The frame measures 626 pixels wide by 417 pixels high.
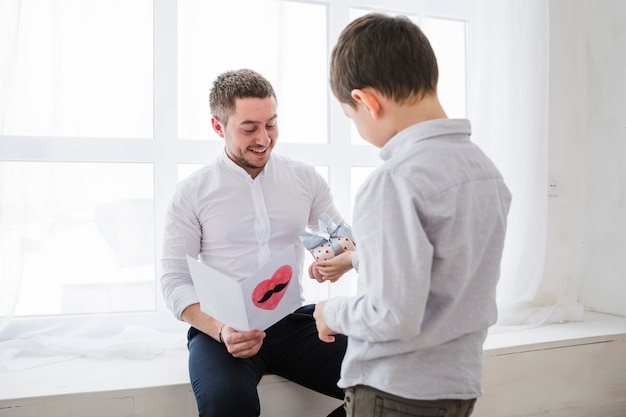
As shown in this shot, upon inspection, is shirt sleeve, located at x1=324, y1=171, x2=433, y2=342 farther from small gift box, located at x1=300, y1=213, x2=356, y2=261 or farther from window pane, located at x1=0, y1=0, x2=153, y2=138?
window pane, located at x1=0, y1=0, x2=153, y2=138

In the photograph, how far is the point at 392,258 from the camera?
0.84 metres

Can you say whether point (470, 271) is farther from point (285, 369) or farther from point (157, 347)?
point (157, 347)

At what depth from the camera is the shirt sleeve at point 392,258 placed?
0.83 meters

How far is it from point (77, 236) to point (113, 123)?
16.5 inches

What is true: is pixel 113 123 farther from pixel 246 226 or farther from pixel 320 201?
pixel 320 201

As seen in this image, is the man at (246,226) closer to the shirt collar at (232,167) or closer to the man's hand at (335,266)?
the shirt collar at (232,167)

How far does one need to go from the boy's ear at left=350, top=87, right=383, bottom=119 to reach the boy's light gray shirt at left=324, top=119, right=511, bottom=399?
0.20ft

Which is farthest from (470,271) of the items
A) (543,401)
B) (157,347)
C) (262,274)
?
(543,401)

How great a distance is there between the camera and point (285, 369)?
1.53 meters

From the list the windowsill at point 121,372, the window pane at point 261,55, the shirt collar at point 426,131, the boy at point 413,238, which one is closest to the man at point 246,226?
the windowsill at point 121,372

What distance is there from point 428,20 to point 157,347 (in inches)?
65.8

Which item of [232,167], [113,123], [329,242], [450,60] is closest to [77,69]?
[113,123]

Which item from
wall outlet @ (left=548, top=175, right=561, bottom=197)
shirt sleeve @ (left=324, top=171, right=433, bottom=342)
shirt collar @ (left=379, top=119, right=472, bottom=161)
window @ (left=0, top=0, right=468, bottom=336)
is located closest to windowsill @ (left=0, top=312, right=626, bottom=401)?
window @ (left=0, top=0, right=468, bottom=336)

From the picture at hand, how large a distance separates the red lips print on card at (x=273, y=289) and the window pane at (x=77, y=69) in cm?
103
